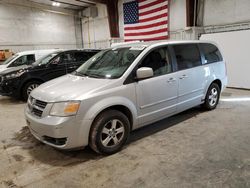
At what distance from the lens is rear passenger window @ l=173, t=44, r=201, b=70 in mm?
3645

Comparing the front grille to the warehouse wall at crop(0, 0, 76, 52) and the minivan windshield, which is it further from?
the warehouse wall at crop(0, 0, 76, 52)

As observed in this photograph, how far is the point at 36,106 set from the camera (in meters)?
2.81

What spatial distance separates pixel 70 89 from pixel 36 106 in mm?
517

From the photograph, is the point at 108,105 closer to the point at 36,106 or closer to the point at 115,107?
the point at 115,107

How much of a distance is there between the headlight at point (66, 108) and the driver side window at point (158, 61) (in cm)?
115

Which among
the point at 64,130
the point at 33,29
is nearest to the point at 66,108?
the point at 64,130

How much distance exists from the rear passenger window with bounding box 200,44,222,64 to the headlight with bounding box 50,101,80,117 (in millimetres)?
2878

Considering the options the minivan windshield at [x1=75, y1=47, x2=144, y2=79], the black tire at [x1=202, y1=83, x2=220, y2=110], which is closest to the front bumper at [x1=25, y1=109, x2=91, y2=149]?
the minivan windshield at [x1=75, y1=47, x2=144, y2=79]

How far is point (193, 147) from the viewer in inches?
117

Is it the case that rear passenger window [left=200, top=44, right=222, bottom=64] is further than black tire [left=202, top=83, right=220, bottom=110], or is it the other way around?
black tire [left=202, top=83, right=220, bottom=110]

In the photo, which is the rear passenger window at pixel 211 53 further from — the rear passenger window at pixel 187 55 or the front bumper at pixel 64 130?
the front bumper at pixel 64 130

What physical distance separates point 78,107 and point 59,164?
80 centimetres

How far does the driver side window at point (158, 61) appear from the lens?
3.22 meters

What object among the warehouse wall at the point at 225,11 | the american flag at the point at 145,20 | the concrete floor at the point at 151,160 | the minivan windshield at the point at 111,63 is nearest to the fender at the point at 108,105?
the minivan windshield at the point at 111,63
